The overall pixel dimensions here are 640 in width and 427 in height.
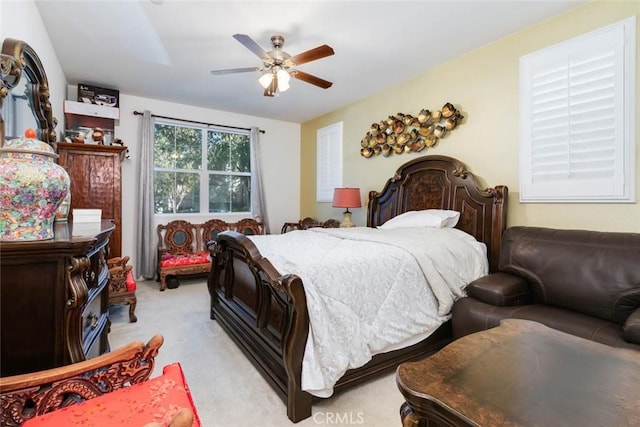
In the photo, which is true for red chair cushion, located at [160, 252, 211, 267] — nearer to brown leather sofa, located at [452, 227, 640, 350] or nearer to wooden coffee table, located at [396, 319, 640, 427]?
brown leather sofa, located at [452, 227, 640, 350]

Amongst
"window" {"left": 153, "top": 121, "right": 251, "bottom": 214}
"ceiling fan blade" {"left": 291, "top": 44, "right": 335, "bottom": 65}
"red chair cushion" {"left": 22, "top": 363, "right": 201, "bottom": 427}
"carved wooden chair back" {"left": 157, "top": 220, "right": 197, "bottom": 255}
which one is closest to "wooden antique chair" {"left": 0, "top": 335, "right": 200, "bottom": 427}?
"red chair cushion" {"left": 22, "top": 363, "right": 201, "bottom": 427}

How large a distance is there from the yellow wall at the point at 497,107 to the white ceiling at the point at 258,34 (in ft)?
0.41

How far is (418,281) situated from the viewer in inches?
82.4

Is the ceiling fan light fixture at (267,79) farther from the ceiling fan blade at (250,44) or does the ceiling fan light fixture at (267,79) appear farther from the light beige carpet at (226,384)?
the light beige carpet at (226,384)

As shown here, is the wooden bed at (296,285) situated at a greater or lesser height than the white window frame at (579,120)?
lesser

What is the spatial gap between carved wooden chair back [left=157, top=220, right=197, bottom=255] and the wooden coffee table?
4.18 metres

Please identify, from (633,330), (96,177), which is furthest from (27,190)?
(96,177)

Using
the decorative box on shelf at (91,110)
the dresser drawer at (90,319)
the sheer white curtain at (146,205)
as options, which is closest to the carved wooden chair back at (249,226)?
the sheer white curtain at (146,205)

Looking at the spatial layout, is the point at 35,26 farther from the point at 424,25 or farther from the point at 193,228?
the point at 424,25

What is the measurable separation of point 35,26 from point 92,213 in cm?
162

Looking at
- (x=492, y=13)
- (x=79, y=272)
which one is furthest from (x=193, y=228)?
(x=492, y=13)

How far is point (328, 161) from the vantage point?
505 centimetres

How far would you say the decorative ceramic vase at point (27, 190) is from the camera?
1003 millimetres

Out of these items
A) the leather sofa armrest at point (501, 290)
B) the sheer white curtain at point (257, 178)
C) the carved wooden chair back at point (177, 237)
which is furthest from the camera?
the sheer white curtain at point (257, 178)
